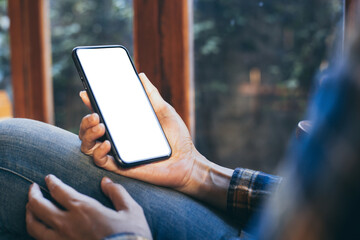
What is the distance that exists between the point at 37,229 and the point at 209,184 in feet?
1.08

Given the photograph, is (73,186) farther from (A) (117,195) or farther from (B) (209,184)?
(B) (209,184)

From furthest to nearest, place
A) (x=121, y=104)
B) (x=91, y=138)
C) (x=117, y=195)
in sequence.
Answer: (x=121, y=104), (x=91, y=138), (x=117, y=195)

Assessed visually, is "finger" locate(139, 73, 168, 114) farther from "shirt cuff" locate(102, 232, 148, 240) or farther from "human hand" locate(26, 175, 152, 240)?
"shirt cuff" locate(102, 232, 148, 240)

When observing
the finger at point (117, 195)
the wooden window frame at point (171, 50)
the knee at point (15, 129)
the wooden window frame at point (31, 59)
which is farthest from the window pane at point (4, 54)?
the finger at point (117, 195)

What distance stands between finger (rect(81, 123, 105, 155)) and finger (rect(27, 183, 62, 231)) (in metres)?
0.12

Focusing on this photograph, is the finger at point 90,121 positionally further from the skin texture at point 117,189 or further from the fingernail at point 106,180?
the fingernail at point 106,180

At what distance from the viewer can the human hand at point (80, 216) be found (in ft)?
1.65

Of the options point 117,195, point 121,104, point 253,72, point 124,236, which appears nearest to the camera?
point 124,236

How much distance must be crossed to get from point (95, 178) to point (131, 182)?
6 centimetres

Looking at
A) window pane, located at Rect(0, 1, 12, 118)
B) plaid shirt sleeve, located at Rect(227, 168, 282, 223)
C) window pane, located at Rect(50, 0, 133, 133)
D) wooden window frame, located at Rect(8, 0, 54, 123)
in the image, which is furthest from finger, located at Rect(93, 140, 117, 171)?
window pane, located at Rect(0, 1, 12, 118)

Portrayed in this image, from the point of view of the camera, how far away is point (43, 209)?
559mm

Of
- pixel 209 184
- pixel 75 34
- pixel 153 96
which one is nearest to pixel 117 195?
pixel 209 184

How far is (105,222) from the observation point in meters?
0.50

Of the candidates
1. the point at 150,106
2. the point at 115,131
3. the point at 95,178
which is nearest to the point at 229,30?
the point at 150,106
